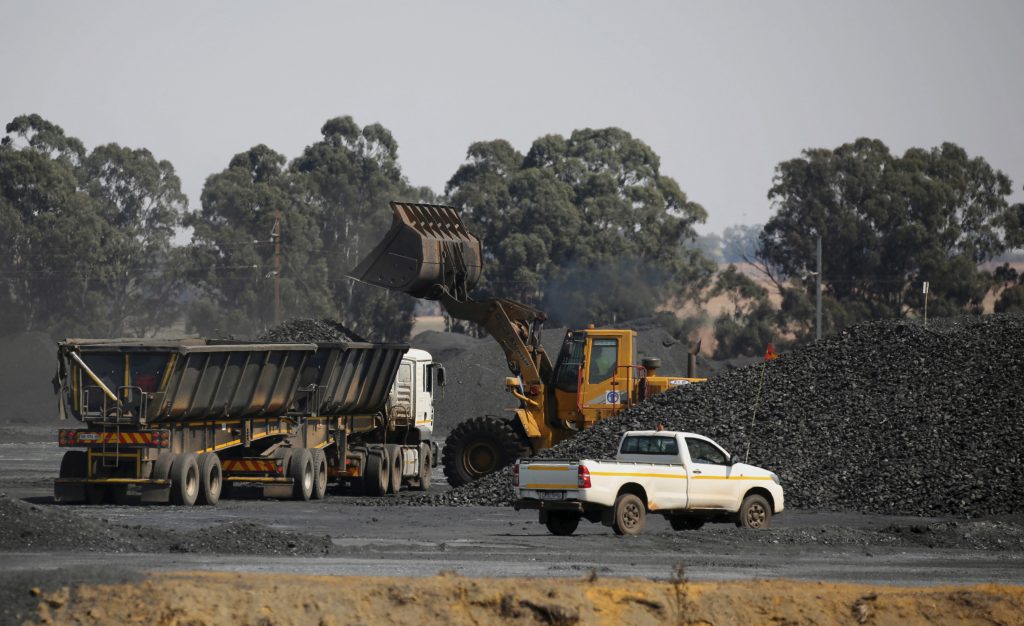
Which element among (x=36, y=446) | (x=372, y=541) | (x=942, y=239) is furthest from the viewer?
(x=942, y=239)

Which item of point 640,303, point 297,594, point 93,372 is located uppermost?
point 640,303

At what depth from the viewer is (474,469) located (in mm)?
35312

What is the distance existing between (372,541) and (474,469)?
11.7 meters

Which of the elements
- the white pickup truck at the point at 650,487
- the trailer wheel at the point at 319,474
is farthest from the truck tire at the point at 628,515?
the trailer wheel at the point at 319,474

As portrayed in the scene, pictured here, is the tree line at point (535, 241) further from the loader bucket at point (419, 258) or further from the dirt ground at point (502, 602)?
the dirt ground at point (502, 602)

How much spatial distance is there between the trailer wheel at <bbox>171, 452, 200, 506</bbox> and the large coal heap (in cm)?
523

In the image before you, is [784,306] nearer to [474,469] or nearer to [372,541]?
[474,469]

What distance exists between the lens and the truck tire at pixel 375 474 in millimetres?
36781

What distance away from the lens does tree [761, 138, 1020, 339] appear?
9656 centimetres

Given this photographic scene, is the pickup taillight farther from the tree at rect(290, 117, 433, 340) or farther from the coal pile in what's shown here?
the tree at rect(290, 117, 433, 340)

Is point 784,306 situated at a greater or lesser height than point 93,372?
greater

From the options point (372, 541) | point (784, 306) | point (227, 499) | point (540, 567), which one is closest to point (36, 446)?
point (227, 499)

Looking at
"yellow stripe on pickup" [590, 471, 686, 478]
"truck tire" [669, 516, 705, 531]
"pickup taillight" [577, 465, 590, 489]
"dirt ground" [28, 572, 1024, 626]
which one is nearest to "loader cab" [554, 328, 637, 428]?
"truck tire" [669, 516, 705, 531]

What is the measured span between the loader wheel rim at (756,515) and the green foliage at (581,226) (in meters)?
67.6
